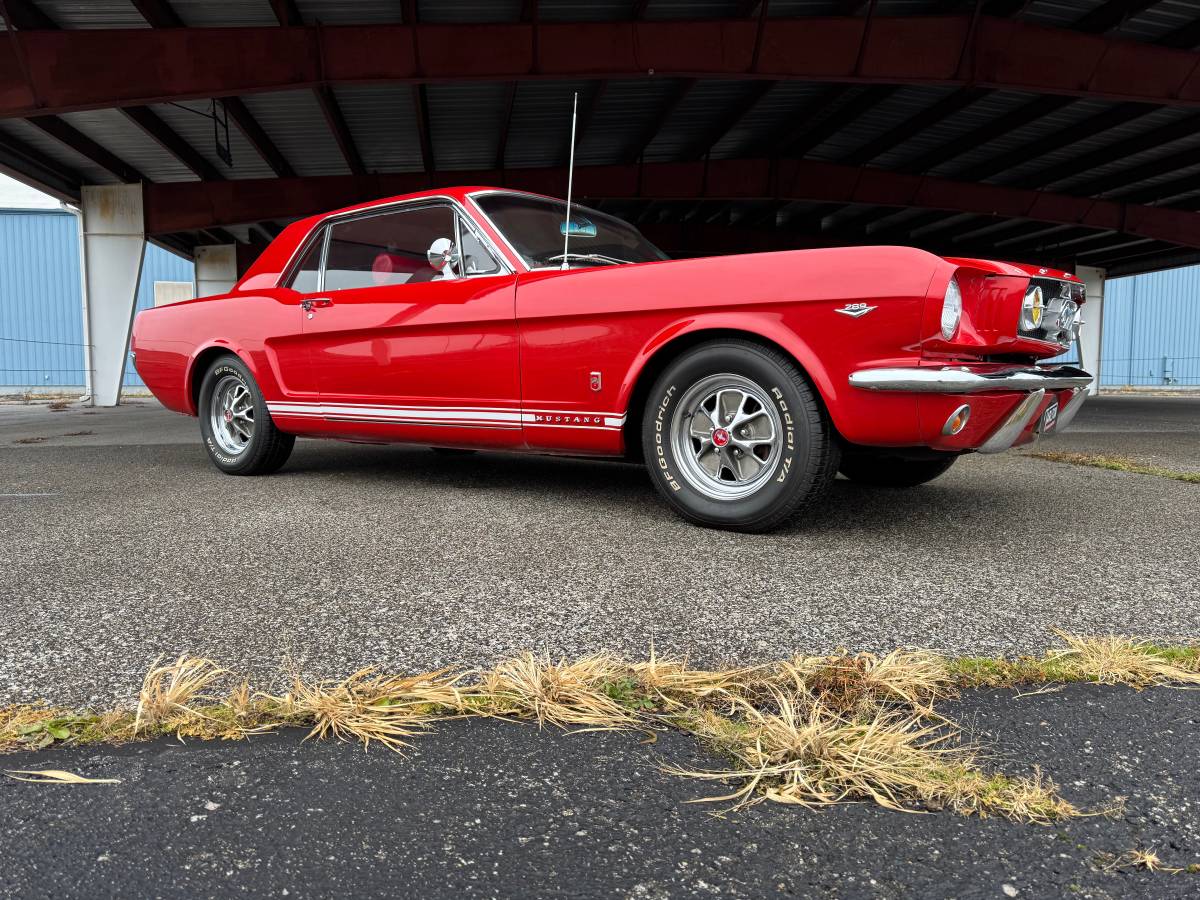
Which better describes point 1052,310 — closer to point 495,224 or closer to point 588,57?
point 495,224

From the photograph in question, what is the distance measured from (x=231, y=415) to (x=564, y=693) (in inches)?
152

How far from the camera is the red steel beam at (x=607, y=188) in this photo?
14.5 metres

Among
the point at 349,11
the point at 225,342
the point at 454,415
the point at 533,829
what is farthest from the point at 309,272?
the point at 349,11

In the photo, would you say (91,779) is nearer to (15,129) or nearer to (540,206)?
(540,206)

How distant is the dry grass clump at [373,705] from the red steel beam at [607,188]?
13701 mm

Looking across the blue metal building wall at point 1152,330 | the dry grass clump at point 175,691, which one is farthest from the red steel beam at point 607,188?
the blue metal building wall at point 1152,330

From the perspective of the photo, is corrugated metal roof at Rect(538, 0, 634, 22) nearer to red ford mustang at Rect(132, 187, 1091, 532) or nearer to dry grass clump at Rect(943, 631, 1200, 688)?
red ford mustang at Rect(132, 187, 1091, 532)

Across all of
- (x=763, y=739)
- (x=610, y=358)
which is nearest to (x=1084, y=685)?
(x=763, y=739)

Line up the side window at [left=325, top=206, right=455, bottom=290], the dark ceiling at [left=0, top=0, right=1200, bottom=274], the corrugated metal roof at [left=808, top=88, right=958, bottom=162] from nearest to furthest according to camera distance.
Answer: the side window at [left=325, top=206, right=455, bottom=290] → the dark ceiling at [left=0, top=0, right=1200, bottom=274] → the corrugated metal roof at [left=808, top=88, right=958, bottom=162]

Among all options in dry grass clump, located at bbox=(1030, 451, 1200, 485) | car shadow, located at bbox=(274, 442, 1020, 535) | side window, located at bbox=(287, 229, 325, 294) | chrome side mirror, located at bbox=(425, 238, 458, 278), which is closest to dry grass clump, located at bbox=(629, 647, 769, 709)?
car shadow, located at bbox=(274, 442, 1020, 535)

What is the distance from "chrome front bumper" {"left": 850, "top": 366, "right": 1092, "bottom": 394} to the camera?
259cm

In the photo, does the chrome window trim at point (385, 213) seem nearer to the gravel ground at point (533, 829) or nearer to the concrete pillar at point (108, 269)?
the gravel ground at point (533, 829)

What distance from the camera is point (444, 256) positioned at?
12.5 ft

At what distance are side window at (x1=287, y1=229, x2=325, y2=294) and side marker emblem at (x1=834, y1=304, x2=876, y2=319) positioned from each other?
112 inches
